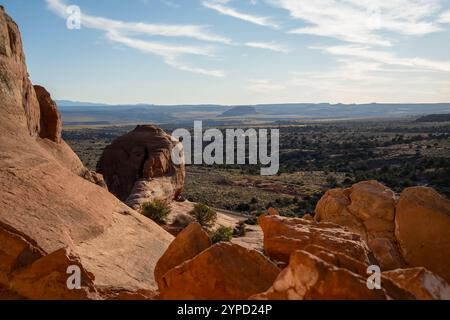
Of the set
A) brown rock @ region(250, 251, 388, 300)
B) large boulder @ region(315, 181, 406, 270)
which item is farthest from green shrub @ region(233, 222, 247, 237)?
brown rock @ region(250, 251, 388, 300)

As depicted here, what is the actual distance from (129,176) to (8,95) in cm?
1347

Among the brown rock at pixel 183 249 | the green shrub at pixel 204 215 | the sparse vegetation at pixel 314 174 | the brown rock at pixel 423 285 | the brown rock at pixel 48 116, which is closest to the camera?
the brown rock at pixel 423 285

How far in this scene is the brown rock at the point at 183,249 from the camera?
30.5ft

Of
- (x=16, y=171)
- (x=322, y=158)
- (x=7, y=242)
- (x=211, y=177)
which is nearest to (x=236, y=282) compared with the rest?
(x=7, y=242)

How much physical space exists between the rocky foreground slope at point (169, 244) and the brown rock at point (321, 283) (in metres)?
0.01

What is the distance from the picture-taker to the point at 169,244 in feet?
47.7

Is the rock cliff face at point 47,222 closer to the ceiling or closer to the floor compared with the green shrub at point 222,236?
closer to the ceiling

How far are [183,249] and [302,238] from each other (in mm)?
2650

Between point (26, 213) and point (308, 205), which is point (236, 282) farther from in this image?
point (308, 205)

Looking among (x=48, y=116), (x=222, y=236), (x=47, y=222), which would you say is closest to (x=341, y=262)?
(x=47, y=222)

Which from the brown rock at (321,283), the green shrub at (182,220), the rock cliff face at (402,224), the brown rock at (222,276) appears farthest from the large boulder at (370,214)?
the green shrub at (182,220)

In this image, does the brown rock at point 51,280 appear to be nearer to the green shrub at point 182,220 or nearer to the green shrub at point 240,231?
the green shrub at point 182,220

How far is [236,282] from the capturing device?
7.06m

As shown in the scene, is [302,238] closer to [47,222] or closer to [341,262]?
[341,262]
